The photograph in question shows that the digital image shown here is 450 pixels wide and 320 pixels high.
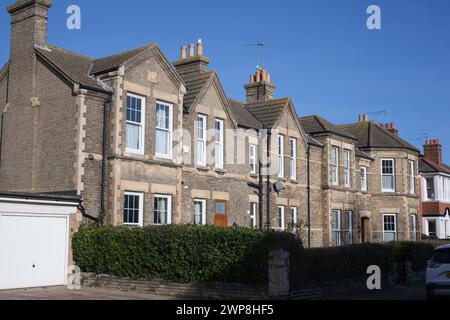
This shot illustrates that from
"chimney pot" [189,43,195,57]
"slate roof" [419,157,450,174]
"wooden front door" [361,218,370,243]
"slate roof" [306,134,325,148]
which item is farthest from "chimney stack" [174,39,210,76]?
"slate roof" [419,157,450,174]

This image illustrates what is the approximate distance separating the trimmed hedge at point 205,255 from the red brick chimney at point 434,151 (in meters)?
30.7

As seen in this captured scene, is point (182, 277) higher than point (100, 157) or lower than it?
lower

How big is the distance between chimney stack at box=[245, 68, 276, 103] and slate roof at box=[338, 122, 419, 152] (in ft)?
27.2

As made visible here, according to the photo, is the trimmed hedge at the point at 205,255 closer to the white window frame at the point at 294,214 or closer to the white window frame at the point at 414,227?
the white window frame at the point at 294,214

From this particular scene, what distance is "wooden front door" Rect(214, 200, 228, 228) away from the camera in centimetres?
2508

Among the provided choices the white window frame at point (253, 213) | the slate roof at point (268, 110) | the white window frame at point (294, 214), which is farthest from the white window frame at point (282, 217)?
the slate roof at point (268, 110)

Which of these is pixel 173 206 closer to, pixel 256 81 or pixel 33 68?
pixel 33 68

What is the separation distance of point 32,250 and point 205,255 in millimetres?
5823

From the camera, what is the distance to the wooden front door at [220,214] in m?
25.1

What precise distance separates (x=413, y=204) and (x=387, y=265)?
1758cm

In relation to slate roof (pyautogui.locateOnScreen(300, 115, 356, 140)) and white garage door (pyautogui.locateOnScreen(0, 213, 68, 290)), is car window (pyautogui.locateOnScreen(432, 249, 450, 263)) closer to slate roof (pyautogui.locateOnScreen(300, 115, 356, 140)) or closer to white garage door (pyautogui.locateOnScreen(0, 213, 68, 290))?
white garage door (pyautogui.locateOnScreen(0, 213, 68, 290))

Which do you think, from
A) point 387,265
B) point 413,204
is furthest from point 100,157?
point 413,204
